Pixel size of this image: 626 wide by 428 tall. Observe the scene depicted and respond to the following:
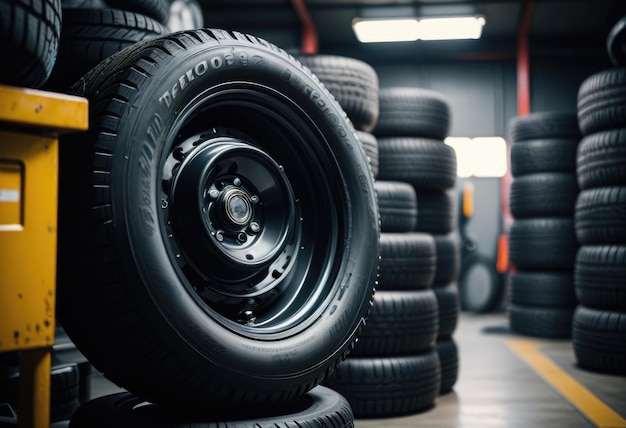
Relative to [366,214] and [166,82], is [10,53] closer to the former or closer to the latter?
[166,82]

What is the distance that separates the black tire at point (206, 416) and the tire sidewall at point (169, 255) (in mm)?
116

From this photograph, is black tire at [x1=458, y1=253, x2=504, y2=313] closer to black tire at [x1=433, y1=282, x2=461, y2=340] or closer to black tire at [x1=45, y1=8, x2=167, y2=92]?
black tire at [x1=433, y1=282, x2=461, y2=340]

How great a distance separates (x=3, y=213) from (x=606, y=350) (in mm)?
4343

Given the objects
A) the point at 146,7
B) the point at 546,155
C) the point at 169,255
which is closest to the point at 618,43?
the point at 546,155

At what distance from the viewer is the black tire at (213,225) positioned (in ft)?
5.22

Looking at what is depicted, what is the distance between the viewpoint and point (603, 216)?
468cm

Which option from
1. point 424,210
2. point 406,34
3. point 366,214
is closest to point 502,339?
point 424,210

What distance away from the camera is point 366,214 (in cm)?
224

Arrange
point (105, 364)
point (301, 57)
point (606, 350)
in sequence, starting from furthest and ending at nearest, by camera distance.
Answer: point (606, 350), point (301, 57), point (105, 364)

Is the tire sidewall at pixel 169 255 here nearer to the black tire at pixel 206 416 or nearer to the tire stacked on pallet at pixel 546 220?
the black tire at pixel 206 416

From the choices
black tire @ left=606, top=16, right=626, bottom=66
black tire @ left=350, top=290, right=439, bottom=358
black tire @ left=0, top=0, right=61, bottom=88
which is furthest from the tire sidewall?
black tire @ left=606, top=16, right=626, bottom=66

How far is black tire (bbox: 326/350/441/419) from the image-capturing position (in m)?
3.29

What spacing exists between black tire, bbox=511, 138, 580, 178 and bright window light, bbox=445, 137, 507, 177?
163 inches

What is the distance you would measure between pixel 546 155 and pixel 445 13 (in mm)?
4079
